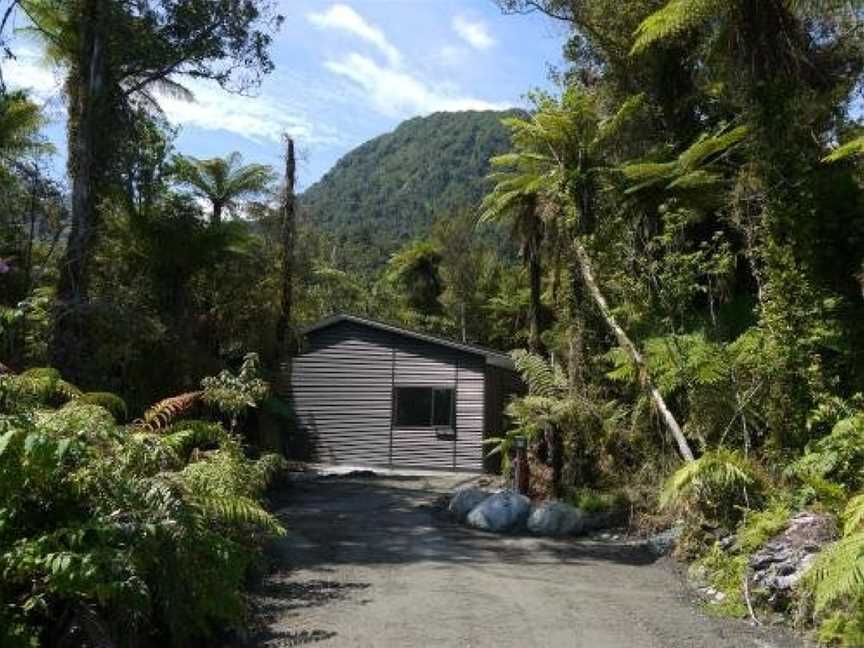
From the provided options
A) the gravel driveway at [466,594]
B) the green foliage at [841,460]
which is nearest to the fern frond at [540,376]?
the gravel driveway at [466,594]

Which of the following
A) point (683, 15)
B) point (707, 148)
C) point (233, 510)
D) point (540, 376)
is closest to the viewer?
point (233, 510)

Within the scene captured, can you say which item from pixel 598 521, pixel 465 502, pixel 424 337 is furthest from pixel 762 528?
pixel 424 337

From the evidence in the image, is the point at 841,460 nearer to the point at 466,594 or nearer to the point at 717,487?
the point at 717,487

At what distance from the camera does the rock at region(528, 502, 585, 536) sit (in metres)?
12.9

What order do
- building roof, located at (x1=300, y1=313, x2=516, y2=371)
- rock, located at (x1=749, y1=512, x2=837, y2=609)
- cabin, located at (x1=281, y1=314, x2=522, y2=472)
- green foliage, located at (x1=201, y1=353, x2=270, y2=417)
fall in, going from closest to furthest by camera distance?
rock, located at (x1=749, y1=512, x2=837, y2=609) < green foliage, located at (x1=201, y1=353, x2=270, y2=417) < building roof, located at (x1=300, y1=313, x2=516, y2=371) < cabin, located at (x1=281, y1=314, x2=522, y2=472)

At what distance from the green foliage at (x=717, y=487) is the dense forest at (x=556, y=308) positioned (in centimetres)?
4

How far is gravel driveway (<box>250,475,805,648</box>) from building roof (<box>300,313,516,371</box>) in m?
9.05

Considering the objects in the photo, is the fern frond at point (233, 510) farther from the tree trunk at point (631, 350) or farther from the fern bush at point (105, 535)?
the tree trunk at point (631, 350)

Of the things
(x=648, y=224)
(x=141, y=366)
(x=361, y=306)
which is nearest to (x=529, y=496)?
(x=648, y=224)

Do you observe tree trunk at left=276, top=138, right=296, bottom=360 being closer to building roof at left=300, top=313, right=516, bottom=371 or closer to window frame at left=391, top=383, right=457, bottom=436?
building roof at left=300, top=313, right=516, bottom=371

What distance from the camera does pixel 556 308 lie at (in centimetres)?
1758

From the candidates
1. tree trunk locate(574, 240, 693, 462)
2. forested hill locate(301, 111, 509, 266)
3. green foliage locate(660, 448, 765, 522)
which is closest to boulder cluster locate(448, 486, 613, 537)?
tree trunk locate(574, 240, 693, 462)

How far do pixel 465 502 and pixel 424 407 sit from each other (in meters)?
8.91

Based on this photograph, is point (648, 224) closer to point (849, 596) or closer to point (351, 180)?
point (849, 596)
